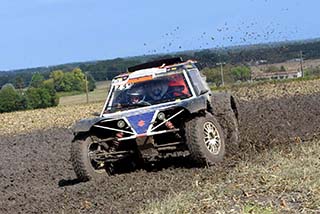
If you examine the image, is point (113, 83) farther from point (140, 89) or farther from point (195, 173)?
point (195, 173)

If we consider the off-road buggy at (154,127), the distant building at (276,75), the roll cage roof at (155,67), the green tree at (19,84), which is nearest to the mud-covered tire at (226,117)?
the off-road buggy at (154,127)

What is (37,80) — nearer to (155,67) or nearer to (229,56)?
(229,56)

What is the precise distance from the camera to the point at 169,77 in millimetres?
11891

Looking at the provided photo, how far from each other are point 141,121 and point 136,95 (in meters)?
1.12

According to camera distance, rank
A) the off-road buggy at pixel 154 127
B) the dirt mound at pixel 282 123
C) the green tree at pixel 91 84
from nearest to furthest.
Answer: the off-road buggy at pixel 154 127 → the dirt mound at pixel 282 123 → the green tree at pixel 91 84

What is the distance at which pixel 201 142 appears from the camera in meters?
10.3

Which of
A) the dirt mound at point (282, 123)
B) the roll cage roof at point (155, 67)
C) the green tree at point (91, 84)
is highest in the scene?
the roll cage roof at point (155, 67)

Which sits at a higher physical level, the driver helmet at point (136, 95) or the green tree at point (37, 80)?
the driver helmet at point (136, 95)

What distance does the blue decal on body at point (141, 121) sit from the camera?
34.7ft

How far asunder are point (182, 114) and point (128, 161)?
1299 millimetres

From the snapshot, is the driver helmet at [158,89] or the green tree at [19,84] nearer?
the driver helmet at [158,89]

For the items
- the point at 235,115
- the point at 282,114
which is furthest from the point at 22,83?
the point at 235,115

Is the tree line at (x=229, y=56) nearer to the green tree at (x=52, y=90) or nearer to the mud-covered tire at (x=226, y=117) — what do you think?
the green tree at (x=52, y=90)

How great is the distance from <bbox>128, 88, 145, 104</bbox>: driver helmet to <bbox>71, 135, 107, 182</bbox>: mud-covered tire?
50.0 inches
